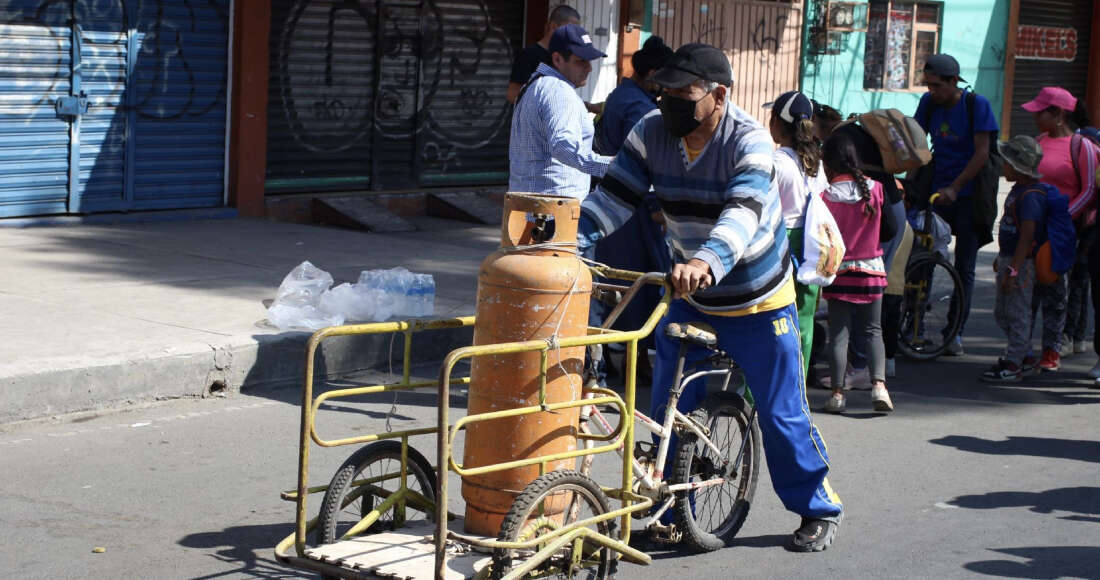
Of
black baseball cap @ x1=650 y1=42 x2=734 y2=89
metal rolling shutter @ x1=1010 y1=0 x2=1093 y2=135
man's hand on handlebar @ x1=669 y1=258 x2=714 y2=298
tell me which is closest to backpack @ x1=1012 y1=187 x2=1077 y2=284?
black baseball cap @ x1=650 y1=42 x2=734 y2=89

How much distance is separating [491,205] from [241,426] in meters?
7.31

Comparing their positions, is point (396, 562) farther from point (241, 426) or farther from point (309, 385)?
point (241, 426)

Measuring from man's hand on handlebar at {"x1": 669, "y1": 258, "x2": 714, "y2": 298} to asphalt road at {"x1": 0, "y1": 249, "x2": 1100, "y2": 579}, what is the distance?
109cm

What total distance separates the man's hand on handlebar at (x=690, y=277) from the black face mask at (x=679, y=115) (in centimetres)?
51

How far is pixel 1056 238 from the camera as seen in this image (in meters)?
8.25

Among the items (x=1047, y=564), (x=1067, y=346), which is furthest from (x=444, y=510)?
(x=1067, y=346)

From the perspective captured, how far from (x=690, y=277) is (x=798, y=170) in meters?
2.49

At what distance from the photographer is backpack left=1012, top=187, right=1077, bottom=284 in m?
8.24

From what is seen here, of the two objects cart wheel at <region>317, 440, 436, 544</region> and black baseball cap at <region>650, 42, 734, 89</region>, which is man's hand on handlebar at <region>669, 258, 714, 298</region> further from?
cart wheel at <region>317, 440, 436, 544</region>

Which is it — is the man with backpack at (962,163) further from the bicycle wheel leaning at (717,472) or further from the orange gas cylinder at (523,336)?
the orange gas cylinder at (523,336)

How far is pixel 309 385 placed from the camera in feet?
13.1

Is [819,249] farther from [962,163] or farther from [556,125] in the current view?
[962,163]

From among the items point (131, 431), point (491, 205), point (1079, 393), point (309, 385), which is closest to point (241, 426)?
point (131, 431)

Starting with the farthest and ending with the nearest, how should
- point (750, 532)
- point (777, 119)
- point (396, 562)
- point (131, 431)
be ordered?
point (777, 119), point (131, 431), point (750, 532), point (396, 562)
